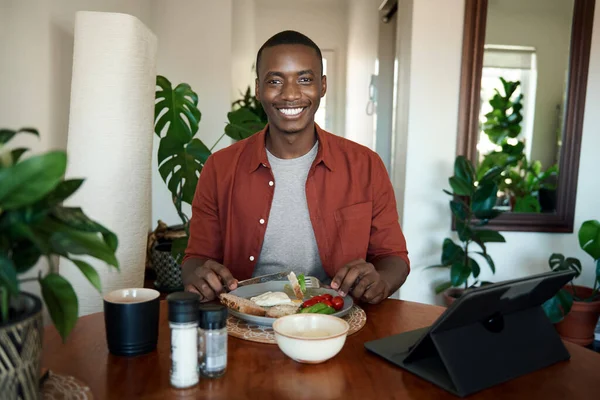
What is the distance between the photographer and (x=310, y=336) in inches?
36.8

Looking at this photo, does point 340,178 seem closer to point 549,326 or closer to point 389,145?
point 549,326

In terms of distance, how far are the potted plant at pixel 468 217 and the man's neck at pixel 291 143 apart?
1104 mm

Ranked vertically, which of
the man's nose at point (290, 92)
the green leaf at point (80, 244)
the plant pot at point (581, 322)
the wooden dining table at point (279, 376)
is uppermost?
the man's nose at point (290, 92)

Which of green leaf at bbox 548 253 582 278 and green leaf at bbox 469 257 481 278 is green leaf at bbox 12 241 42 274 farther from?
green leaf at bbox 548 253 582 278

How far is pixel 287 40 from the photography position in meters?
1.59

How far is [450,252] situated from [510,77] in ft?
3.22

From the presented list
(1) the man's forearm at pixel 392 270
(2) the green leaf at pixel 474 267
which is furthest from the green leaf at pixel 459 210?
(1) the man's forearm at pixel 392 270

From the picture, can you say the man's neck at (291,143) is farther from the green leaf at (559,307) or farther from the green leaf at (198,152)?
the green leaf at (559,307)

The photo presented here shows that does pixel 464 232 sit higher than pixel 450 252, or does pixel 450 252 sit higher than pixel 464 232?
pixel 464 232

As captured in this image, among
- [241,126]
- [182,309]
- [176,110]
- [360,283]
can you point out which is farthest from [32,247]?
[241,126]

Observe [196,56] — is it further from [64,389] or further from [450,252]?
[64,389]

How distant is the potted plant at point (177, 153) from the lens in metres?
2.52

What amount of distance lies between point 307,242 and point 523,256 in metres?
1.73

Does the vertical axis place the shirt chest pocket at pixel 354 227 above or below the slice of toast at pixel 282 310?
above
